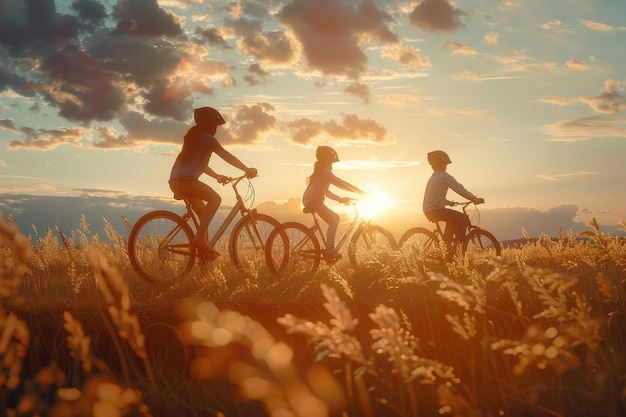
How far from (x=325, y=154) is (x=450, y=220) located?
103 inches

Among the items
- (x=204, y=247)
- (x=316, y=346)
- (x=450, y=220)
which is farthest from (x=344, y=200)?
(x=316, y=346)

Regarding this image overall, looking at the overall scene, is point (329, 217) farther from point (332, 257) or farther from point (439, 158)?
point (439, 158)

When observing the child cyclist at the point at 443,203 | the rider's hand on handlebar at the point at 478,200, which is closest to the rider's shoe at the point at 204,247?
the child cyclist at the point at 443,203

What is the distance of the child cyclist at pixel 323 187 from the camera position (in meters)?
9.80

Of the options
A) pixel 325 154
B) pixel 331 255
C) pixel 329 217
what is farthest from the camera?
pixel 325 154

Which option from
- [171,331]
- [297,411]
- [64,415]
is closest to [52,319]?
[171,331]

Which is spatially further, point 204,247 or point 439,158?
point 439,158

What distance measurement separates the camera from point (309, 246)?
940 centimetres

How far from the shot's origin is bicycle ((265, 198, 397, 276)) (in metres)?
8.89

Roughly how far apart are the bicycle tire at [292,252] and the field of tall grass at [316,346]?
0.59 m

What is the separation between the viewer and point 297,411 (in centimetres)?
304

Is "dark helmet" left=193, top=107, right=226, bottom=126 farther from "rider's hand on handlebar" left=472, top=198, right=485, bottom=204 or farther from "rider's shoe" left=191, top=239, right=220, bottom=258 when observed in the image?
"rider's hand on handlebar" left=472, top=198, right=485, bottom=204

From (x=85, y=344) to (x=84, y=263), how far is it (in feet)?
25.3

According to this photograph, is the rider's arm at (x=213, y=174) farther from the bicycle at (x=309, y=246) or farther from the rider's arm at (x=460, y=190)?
the rider's arm at (x=460, y=190)
